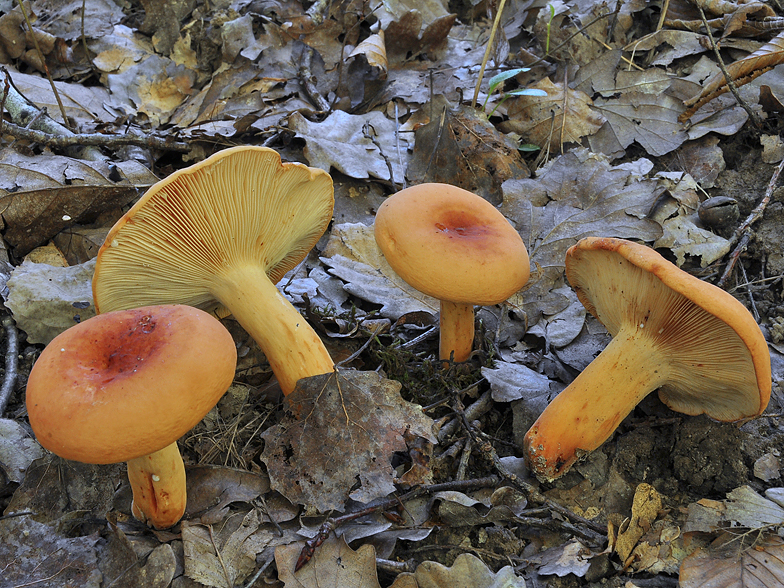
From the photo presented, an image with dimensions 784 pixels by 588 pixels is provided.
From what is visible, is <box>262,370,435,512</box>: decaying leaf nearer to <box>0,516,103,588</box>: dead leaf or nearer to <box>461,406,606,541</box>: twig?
<box>461,406,606,541</box>: twig

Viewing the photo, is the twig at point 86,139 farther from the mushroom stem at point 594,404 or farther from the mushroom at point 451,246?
the mushroom stem at point 594,404

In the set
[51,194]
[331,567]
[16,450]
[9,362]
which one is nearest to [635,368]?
[331,567]

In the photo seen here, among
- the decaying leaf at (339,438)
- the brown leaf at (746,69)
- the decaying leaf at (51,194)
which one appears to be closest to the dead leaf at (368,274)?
the decaying leaf at (339,438)

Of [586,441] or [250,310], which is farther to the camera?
[250,310]

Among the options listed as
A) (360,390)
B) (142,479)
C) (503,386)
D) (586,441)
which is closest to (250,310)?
(360,390)

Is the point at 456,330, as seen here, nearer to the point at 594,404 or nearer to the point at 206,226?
the point at 594,404

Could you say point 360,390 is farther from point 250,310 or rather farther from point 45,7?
point 45,7
